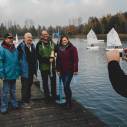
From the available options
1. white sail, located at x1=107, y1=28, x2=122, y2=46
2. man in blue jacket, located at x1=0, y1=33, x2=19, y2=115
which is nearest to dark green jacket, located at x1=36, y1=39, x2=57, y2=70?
man in blue jacket, located at x1=0, y1=33, x2=19, y2=115

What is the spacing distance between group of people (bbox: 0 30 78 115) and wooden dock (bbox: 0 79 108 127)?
0.22m

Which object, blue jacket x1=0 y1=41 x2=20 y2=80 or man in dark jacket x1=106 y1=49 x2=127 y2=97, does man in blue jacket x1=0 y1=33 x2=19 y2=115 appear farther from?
man in dark jacket x1=106 y1=49 x2=127 y2=97

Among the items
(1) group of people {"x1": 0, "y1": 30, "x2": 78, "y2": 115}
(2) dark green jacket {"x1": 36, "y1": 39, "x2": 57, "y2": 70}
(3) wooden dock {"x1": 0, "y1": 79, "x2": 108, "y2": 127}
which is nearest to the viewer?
(3) wooden dock {"x1": 0, "y1": 79, "x2": 108, "y2": 127}

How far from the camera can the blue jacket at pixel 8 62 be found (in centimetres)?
419

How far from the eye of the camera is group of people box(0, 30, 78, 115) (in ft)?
14.1

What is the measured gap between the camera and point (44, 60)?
4.90 metres

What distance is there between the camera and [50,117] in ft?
13.4

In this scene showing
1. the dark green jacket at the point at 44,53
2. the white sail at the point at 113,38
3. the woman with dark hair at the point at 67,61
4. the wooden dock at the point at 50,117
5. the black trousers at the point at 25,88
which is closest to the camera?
the wooden dock at the point at 50,117

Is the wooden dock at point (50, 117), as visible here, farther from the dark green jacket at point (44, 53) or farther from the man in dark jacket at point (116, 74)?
the man in dark jacket at point (116, 74)

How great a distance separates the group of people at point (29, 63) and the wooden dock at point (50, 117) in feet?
0.73

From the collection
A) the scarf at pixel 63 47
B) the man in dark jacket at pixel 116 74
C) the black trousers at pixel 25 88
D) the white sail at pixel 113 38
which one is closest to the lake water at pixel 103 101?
the black trousers at pixel 25 88

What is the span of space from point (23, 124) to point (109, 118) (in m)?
3.10

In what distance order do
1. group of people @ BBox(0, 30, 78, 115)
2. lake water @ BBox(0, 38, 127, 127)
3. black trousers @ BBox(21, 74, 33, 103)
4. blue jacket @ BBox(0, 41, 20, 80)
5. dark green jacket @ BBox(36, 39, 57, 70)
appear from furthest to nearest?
lake water @ BBox(0, 38, 127, 127), dark green jacket @ BBox(36, 39, 57, 70), black trousers @ BBox(21, 74, 33, 103), group of people @ BBox(0, 30, 78, 115), blue jacket @ BBox(0, 41, 20, 80)

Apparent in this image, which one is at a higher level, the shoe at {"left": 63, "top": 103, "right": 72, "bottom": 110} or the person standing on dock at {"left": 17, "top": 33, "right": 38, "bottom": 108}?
the person standing on dock at {"left": 17, "top": 33, "right": 38, "bottom": 108}
